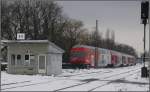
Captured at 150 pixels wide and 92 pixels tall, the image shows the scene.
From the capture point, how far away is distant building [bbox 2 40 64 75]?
36375 millimetres

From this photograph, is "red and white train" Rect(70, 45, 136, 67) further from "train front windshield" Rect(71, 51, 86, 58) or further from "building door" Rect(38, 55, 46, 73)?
"building door" Rect(38, 55, 46, 73)

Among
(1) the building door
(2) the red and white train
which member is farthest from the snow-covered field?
(2) the red and white train

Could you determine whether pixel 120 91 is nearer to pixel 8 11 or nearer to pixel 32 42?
pixel 32 42

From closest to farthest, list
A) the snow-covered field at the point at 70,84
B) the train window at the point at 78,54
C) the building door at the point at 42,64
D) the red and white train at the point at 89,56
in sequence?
the snow-covered field at the point at 70,84 → the building door at the point at 42,64 → the train window at the point at 78,54 → the red and white train at the point at 89,56

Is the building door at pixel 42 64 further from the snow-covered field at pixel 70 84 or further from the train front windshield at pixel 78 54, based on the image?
the train front windshield at pixel 78 54

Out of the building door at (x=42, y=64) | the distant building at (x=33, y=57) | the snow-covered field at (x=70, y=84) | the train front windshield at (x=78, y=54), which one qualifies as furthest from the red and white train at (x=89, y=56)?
the snow-covered field at (x=70, y=84)

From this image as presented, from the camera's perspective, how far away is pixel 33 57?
122 feet

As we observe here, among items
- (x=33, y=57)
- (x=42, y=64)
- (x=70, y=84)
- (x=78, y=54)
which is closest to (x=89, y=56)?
(x=78, y=54)

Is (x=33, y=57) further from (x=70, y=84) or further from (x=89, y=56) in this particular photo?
(x=89, y=56)

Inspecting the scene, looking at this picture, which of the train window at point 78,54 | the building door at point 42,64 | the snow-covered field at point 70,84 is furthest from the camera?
the train window at point 78,54

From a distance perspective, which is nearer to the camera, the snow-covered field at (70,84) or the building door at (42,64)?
the snow-covered field at (70,84)

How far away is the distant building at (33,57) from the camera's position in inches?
1432

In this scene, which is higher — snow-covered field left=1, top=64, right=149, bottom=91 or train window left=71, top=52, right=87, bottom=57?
train window left=71, top=52, right=87, bottom=57

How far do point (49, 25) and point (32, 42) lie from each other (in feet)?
138
